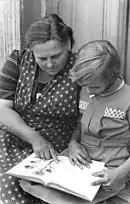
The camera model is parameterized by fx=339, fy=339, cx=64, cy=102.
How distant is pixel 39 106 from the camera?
1569 millimetres

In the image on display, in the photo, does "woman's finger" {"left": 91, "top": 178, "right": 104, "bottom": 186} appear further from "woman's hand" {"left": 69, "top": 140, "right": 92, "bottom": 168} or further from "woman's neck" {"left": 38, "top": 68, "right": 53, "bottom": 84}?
"woman's neck" {"left": 38, "top": 68, "right": 53, "bottom": 84}

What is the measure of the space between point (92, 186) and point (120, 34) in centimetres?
93

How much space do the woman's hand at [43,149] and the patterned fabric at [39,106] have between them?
0.07 meters

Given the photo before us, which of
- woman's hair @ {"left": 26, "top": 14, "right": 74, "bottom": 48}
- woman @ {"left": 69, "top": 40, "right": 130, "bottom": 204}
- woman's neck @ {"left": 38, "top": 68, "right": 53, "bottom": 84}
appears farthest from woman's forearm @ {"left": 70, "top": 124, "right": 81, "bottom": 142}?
woman's hair @ {"left": 26, "top": 14, "right": 74, "bottom": 48}

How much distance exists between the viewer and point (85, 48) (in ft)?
4.25

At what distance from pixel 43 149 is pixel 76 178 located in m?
0.26

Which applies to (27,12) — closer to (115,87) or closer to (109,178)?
(115,87)

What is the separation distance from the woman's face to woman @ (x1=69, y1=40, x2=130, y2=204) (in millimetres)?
166

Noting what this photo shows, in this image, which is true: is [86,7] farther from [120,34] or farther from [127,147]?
[127,147]

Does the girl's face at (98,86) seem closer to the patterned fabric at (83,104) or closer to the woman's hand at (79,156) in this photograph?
the patterned fabric at (83,104)

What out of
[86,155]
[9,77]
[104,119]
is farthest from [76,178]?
[9,77]

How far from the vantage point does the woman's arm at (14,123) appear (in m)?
1.53

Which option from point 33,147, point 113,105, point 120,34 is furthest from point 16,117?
point 120,34

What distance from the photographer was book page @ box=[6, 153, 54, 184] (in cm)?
126
